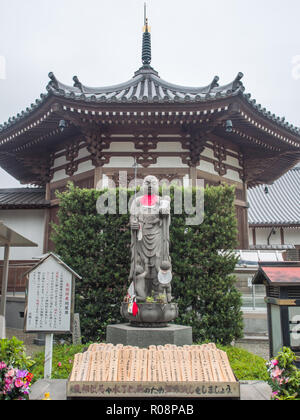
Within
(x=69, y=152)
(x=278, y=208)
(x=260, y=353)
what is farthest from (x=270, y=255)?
(x=278, y=208)

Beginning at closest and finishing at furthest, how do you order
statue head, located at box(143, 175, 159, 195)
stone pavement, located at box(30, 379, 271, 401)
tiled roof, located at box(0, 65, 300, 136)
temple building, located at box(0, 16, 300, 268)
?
stone pavement, located at box(30, 379, 271, 401) → statue head, located at box(143, 175, 159, 195) → tiled roof, located at box(0, 65, 300, 136) → temple building, located at box(0, 16, 300, 268)

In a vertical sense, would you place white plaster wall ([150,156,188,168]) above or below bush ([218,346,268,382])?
above

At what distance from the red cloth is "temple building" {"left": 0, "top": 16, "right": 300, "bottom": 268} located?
2806mm

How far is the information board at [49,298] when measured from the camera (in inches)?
198

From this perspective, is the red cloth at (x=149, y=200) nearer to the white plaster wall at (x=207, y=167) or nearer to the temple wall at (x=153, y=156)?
the temple wall at (x=153, y=156)

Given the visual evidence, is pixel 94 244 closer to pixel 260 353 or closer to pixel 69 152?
pixel 260 353

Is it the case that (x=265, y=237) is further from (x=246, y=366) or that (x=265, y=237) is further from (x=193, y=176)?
(x=246, y=366)

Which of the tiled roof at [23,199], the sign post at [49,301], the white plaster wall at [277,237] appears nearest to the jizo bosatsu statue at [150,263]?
the sign post at [49,301]

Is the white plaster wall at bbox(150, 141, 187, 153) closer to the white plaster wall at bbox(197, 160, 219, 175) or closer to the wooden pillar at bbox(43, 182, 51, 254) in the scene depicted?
the white plaster wall at bbox(197, 160, 219, 175)

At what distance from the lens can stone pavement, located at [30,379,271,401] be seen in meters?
4.03

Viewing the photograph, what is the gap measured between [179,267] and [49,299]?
3.02m

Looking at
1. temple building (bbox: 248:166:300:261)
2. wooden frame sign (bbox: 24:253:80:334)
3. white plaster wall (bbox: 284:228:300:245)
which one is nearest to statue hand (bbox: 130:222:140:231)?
wooden frame sign (bbox: 24:253:80:334)

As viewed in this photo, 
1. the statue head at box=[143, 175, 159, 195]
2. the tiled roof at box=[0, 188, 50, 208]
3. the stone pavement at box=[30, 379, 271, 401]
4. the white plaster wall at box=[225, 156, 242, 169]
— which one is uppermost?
the white plaster wall at box=[225, 156, 242, 169]

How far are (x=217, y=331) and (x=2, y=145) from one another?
378 inches
